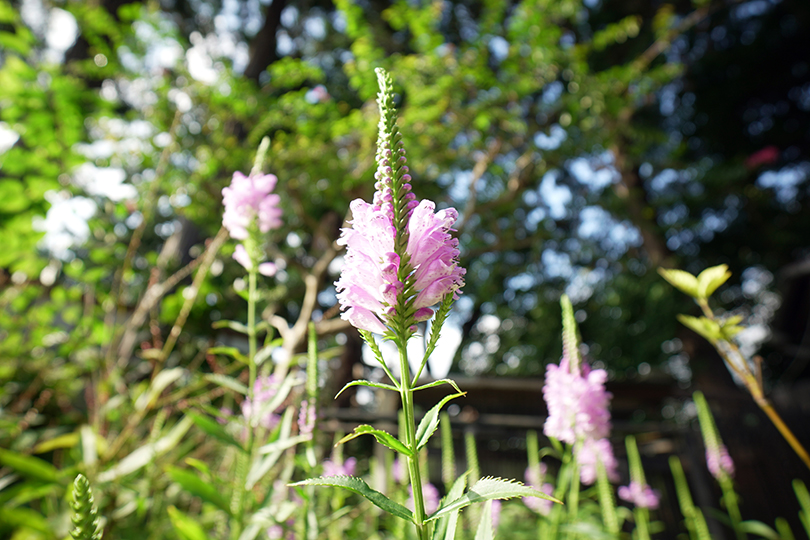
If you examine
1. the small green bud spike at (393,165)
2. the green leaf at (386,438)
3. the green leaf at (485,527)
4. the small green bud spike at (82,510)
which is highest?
the small green bud spike at (393,165)

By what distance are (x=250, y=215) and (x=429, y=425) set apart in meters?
1.07

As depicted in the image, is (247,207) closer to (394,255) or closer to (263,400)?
(263,400)

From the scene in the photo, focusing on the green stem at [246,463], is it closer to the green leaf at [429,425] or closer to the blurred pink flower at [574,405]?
the green leaf at [429,425]

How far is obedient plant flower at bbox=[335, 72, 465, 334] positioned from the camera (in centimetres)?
64

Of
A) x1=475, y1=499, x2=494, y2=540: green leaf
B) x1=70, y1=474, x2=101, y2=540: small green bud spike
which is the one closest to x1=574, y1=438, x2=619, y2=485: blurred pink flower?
x1=475, y1=499, x2=494, y2=540: green leaf

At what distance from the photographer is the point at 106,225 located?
10.5ft

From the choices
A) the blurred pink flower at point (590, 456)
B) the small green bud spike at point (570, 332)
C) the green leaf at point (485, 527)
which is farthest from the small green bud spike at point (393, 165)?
the blurred pink flower at point (590, 456)

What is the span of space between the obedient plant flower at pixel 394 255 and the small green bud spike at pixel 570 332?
648 mm

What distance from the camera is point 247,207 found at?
57.7 inches

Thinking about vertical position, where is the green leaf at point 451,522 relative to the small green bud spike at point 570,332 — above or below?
below

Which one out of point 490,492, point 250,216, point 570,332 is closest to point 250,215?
point 250,216

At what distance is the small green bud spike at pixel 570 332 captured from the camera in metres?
1.24

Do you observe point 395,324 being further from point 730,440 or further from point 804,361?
point 804,361

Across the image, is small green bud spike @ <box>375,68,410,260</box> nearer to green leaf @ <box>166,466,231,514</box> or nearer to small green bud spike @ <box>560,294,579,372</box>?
small green bud spike @ <box>560,294,579,372</box>
